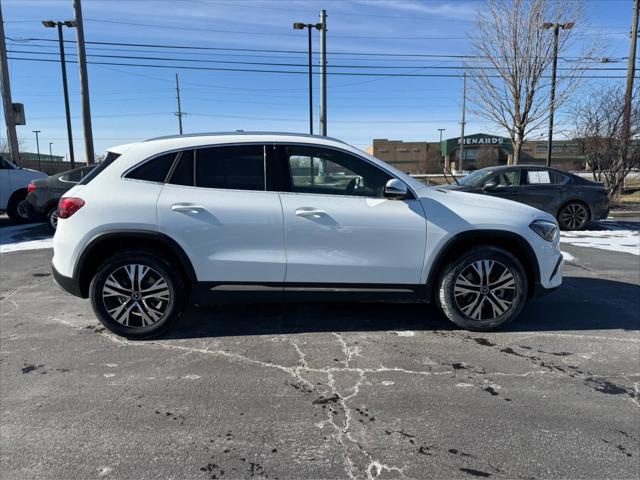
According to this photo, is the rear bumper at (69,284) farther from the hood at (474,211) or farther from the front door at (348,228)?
the hood at (474,211)

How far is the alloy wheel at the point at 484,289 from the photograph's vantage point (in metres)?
4.07

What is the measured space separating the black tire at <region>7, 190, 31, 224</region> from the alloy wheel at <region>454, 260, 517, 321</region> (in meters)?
11.2

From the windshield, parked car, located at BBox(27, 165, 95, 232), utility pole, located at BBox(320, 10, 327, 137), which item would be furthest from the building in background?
parked car, located at BBox(27, 165, 95, 232)

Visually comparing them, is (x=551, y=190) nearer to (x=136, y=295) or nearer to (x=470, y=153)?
(x=136, y=295)

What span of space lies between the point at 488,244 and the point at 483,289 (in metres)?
0.42

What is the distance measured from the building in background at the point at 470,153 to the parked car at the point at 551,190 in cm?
4690

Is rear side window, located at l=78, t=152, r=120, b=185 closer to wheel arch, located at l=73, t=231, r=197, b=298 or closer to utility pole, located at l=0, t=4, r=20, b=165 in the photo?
wheel arch, located at l=73, t=231, r=197, b=298

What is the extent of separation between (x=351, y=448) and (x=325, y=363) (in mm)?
1070

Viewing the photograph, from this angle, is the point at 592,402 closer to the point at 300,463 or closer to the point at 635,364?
the point at 635,364

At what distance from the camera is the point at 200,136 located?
4086mm

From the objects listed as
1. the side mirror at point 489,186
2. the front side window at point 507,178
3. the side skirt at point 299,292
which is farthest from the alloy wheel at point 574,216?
the side skirt at point 299,292

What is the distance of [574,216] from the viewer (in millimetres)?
10719

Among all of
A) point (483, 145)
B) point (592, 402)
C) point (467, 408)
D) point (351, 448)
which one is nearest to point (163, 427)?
point (351, 448)

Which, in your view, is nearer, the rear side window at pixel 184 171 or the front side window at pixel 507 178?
the rear side window at pixel 184 171
